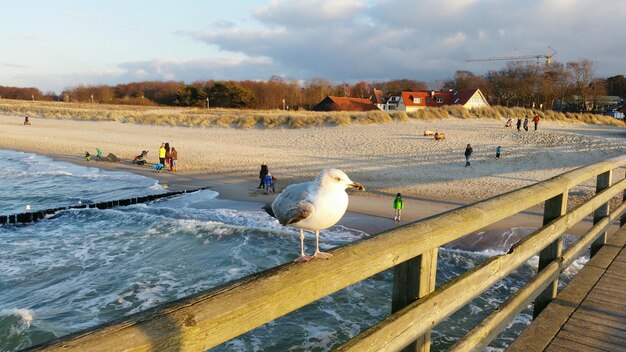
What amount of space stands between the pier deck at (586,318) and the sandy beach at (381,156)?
9.65 m

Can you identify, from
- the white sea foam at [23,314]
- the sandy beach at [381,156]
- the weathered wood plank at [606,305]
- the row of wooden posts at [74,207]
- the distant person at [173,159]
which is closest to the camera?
the weathered wood plank at [606,305]

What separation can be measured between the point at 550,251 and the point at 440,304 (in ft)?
6.50

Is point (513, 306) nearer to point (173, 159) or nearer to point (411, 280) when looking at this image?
point (411, 280)

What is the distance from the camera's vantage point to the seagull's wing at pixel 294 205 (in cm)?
187

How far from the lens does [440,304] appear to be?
200cm

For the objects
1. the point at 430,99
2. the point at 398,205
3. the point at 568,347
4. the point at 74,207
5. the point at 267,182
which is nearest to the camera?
the point at 568,347

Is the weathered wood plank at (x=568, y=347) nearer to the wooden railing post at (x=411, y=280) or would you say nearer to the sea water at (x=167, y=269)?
the wooden railing post at (x=411, y=280)

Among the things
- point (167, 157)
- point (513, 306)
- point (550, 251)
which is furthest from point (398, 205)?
point (167, 157)

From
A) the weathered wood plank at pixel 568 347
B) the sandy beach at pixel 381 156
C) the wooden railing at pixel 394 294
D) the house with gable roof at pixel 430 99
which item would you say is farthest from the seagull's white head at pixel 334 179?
the house with gable roof at pixel 430 99

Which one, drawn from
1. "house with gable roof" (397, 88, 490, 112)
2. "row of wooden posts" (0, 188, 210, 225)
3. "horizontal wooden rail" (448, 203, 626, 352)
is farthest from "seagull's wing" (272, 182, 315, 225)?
"house with gable roof" (397, 88, 490, 112)

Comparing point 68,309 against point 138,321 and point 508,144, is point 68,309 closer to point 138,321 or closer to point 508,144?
point 138,321

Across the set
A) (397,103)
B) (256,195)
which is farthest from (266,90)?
(256,195)

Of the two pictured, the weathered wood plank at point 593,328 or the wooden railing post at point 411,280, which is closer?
the wooden railing post at point 411,280

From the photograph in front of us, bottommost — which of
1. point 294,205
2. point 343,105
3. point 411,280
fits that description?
point 411,280
